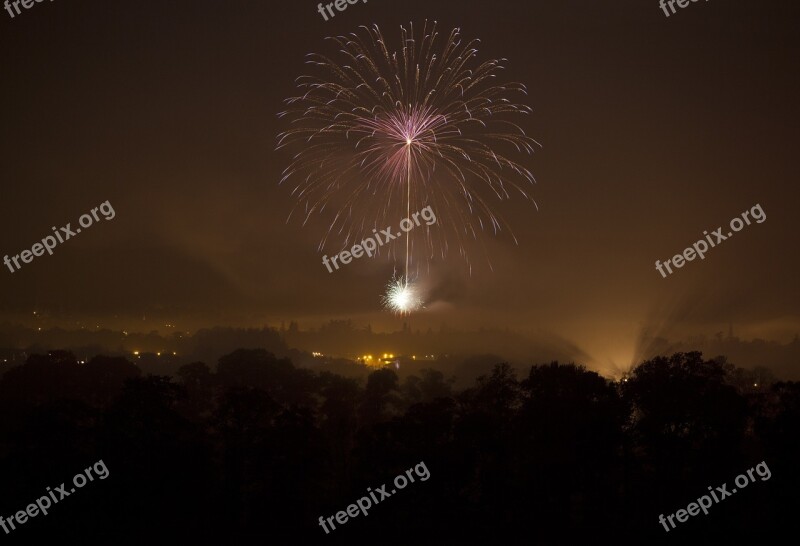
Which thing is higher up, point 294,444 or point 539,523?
point 294,444

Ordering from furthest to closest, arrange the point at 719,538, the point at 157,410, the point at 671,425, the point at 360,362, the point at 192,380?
the point at 360,362
the point at 192,380
the point at 671,425
the point at 157,410
the point at 719,538

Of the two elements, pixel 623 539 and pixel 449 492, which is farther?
pixel 449 492

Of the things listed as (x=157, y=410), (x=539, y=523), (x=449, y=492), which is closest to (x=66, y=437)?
(x=157, y=410)

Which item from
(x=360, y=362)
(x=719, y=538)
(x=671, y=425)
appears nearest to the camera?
(x=719, y=538)

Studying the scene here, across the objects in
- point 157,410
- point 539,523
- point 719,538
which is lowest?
point 719,538

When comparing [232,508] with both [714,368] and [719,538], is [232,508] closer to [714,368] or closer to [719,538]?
[719,538]

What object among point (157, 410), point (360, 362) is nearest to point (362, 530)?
point (157, 410)

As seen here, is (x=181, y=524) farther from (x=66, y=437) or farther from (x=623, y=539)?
(x=623, y=539)
